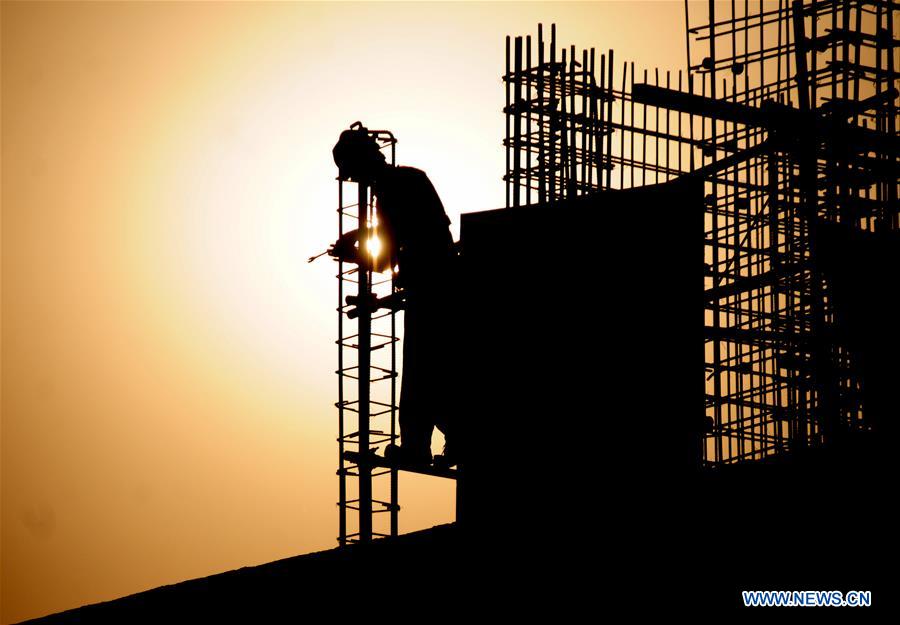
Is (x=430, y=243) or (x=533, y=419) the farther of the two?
(x=430, y=243)

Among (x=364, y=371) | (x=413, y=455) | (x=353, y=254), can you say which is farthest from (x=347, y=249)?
(x=413, y=455)

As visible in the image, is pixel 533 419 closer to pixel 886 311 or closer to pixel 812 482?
pixel 812 482

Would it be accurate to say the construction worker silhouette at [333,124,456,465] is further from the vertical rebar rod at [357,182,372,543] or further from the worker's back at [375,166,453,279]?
the vertical rebar rod at [357,182,372,543]

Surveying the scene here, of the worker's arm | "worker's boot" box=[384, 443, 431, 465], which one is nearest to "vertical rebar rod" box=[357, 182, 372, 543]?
the worker's arm

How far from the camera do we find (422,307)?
781 centimetres

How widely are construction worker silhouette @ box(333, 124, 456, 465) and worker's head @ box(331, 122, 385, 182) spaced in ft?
1.63

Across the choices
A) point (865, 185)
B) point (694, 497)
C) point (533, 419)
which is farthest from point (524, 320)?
point (865, 185)

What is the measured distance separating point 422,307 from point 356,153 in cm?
168

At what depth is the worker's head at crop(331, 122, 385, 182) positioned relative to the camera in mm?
8493

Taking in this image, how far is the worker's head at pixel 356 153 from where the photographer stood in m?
8.49

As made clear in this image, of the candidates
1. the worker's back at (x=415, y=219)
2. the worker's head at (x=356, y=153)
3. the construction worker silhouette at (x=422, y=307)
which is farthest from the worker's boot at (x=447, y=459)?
the worker's head at (x=356, y=153)

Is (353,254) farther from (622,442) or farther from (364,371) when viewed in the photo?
(622,442)

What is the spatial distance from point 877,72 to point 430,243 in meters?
4.50

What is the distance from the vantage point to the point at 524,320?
6121 mm
